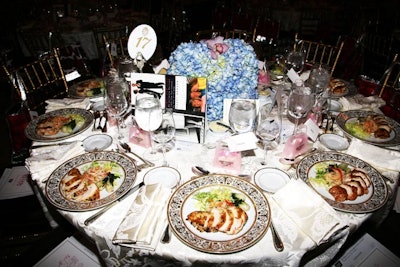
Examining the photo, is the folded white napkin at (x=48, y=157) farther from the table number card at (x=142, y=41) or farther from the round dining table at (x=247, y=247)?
the table number card at (x=142, y=41)

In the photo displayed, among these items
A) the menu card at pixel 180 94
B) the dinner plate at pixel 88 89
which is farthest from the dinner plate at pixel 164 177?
the dinner plate at pixel 88 89

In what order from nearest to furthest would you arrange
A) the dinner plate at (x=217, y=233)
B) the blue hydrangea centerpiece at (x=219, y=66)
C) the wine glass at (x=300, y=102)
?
the dinner plate at (x=217, y=233) → the wine glass at (x=300, y=102) → the blue hydrangea centerpiece at (x=219, y=66)

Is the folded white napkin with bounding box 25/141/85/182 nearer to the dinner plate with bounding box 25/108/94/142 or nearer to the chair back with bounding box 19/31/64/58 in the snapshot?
the dinner plate with bounding box 25/108/94/142

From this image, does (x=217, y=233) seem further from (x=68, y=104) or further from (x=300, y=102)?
(x=68, y=104)

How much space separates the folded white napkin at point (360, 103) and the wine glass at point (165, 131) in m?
1.42

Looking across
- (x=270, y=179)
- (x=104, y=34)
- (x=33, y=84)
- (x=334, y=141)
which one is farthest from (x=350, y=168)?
(x=104, y=34)

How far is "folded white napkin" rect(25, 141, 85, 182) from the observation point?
1.66m

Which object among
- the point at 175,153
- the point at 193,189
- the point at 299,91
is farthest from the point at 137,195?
the point at 299,91

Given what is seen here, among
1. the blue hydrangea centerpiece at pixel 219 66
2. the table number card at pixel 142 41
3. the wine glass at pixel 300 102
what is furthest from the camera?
the table number card at pixel 142 41

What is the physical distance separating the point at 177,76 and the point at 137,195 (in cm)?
77

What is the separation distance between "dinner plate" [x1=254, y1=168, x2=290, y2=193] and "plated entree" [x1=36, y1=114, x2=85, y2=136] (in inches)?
51.2

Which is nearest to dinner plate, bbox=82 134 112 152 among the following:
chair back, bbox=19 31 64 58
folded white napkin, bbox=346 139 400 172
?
folded white napkin, bbox=346 139 400 172

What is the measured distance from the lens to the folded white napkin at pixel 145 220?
125cm

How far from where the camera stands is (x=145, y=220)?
133cm
